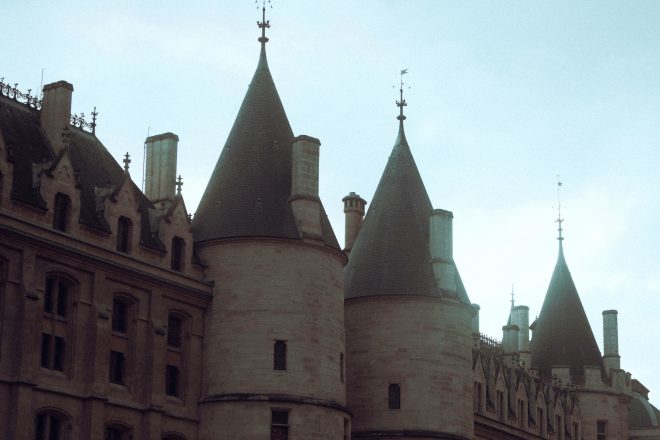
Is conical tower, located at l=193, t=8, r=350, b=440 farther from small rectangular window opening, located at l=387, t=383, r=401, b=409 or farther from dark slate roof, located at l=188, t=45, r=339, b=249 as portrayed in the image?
small rectangular window opening, located at l=387, t=383, r=401, b=409

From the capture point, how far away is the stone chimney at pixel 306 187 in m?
52.4

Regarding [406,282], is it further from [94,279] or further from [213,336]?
[94,279]

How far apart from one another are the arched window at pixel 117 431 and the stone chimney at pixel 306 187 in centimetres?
998

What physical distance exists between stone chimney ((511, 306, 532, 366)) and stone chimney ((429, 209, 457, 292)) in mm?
22482

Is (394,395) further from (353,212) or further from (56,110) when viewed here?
(56,110)

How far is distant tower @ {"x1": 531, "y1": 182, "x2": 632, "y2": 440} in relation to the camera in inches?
3147

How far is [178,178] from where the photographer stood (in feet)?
174

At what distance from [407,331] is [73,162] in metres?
A: 15.7

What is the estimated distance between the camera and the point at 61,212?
46344 mm

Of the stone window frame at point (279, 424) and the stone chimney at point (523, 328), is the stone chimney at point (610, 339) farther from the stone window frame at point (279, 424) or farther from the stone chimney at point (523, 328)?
the stone window frame at point (279, 424)

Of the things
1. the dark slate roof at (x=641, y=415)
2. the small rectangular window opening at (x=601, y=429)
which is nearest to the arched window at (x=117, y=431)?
the small rectangular window opening at (x=601, y=429)

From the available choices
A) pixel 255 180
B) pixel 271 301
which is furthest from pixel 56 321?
pixel 255 180

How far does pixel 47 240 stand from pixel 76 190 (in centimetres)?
283

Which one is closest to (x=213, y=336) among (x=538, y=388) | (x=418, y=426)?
(x=418, y=426)
